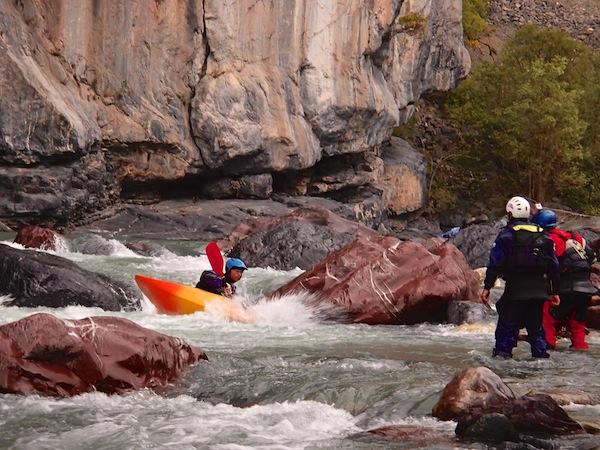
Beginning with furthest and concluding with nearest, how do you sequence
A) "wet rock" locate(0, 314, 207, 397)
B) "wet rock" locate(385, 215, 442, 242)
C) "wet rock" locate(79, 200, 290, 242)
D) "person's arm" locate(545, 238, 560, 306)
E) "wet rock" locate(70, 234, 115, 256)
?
"wet rock" locate(385, 215, 442, 242)
"wet rock" locate(79, 200, 290, 242)
"wet rock" locate(70, 234, 115, 256)
"person's arm" locate(545, 238, 560, 306)
"wet rock" locate(0, 314, 207, 397)

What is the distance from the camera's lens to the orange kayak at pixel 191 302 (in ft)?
38.3

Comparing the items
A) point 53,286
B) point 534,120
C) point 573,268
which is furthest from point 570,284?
point 534,120

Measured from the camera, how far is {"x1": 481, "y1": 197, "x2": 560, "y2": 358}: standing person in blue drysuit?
8695 millimetres

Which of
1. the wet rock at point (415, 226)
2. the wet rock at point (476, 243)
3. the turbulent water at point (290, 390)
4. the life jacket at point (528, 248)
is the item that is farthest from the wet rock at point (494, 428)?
the wet rock at point (415, 226)

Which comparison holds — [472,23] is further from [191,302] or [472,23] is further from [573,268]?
[573,268]

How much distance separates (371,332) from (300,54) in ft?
58.1

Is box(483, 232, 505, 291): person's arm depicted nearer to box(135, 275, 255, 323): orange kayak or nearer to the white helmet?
the white helmet

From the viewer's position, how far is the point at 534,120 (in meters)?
33.7

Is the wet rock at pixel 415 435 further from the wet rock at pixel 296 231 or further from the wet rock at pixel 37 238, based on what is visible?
the wet rock at pixel 37 238

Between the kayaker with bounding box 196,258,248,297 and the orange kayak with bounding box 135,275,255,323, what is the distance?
264mm

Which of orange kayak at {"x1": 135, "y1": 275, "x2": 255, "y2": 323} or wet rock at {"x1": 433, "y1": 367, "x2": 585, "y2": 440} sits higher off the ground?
wet rock at {"x1": 433, "y1": 367, "x2": 585, "y2": 440}

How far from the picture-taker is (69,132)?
73.9 feet

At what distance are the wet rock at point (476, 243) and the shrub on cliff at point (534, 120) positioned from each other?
46.4 ft

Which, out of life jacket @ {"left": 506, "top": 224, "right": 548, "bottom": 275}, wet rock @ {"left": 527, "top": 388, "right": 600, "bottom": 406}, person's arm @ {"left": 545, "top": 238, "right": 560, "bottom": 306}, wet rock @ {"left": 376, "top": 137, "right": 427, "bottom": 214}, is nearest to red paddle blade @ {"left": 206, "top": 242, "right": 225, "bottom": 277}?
person's arm @ {"left": 545, "top": 238, "right": 560, "bottom": 306}
